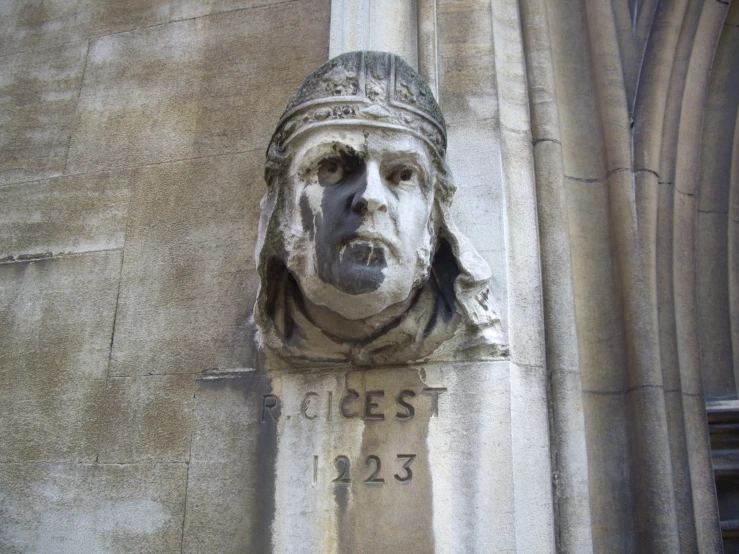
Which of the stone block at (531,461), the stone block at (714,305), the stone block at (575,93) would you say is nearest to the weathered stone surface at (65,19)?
the stone block at (575,93)

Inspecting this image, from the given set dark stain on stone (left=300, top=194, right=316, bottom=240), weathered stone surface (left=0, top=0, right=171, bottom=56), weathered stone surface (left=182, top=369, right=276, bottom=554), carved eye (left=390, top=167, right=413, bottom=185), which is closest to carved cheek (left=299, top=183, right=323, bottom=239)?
dark stain on stone (left=300, top=194, right=316, bottom=240)

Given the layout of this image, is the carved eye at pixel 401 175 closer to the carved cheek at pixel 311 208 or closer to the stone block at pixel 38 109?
the carved cheek at pixel 311 208

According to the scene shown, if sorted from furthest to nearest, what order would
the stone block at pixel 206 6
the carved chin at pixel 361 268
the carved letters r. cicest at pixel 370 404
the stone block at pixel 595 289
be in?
1. the stone block at pixel 206 6
2. the stone block at pixel 595 289
3. the carved letters r. cicest at pixel 370 404
4. the carved chin at pixel 361 268

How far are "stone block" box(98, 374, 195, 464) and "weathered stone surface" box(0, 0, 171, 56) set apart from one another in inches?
76.4

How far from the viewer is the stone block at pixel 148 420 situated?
266 centimetres

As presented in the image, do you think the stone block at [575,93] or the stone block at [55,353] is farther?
the stone block at [575,93]

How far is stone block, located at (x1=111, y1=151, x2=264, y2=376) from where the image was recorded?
2781 mm

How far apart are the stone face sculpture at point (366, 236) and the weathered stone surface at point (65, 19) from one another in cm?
168

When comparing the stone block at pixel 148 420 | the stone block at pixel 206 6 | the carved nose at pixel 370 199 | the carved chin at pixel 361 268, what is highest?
the stone block at pixel 206 6

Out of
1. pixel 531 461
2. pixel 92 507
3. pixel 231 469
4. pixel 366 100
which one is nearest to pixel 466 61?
pixel 366 100

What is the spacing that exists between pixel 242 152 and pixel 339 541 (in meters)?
1.73

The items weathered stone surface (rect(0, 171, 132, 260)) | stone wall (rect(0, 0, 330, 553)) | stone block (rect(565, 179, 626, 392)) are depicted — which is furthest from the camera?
weathered stone surface (rect(0, 171, 132, 260))

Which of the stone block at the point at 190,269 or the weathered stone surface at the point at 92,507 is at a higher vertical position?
the stone block at the point at 190,269

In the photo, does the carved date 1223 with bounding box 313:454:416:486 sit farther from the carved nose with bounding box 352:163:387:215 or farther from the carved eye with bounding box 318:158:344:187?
the carved eye with bounding box 318:158:344:187
